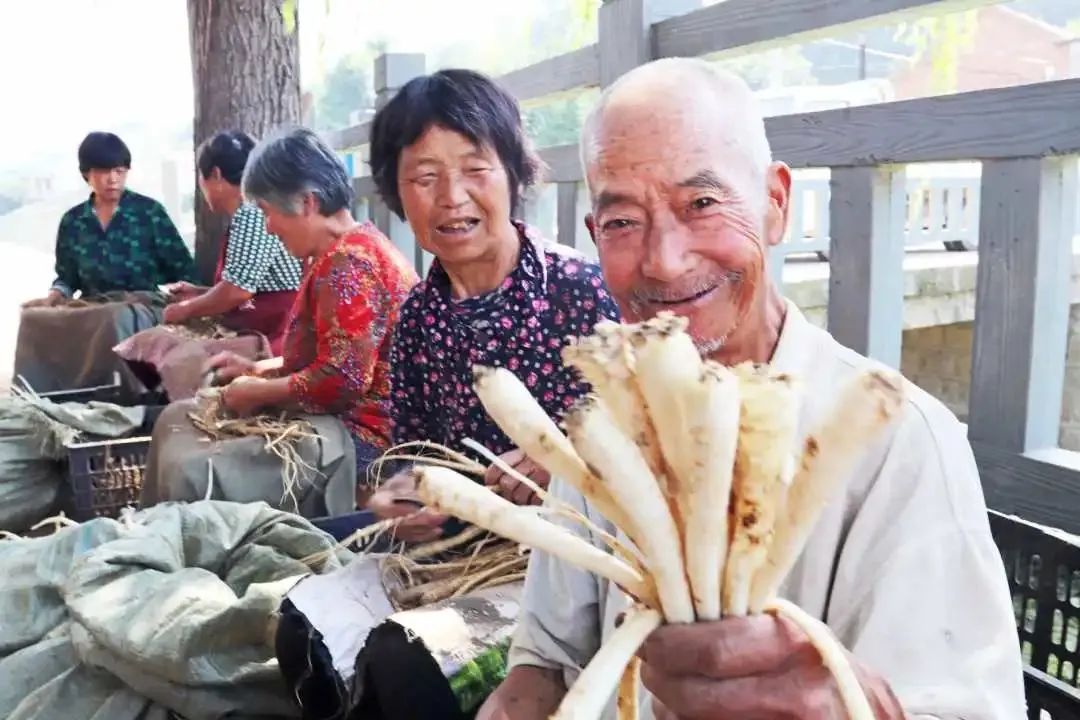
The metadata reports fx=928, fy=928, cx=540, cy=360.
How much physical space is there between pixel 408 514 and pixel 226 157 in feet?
8.23

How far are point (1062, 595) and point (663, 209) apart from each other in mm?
728

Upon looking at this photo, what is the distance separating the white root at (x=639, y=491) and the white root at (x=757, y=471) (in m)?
0.04

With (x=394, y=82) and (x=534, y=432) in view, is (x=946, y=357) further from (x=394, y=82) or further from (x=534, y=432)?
(x=534, y=432)

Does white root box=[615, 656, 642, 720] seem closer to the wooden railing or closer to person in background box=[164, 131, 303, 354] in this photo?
the wooden railing

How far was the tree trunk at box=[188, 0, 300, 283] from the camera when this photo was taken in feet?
15.1

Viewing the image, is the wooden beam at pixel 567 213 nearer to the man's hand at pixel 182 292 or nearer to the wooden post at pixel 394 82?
the wooden post at pixel 394 82

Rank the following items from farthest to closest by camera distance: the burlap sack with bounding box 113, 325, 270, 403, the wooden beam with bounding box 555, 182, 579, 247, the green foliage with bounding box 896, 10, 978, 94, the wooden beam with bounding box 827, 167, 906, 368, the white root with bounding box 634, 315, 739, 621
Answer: the burlap sack with bounding box 113, 325, 270, 403
the green foliage with bounding box 896, 10, 978, 94
the wooden beam with bounding box 555, 182, 579, 247
the wooden beam with bounding box 827, 167, 906, 368
the white root with bounding box 634, 315, 739, 621

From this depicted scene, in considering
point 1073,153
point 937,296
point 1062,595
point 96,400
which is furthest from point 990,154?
point 937,296

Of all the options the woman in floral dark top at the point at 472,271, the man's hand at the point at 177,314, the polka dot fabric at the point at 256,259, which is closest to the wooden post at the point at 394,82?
the polka dot fabric at the point at 256,259

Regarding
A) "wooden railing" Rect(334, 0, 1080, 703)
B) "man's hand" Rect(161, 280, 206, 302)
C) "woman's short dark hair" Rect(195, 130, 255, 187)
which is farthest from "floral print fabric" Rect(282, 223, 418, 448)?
"man's hand" Rect(161, 280, 206, 302)

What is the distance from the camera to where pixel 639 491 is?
1.97 ft

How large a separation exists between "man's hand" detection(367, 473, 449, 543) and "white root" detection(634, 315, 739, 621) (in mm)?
1024

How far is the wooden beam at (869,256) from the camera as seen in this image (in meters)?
1.74

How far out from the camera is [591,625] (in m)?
1.08
